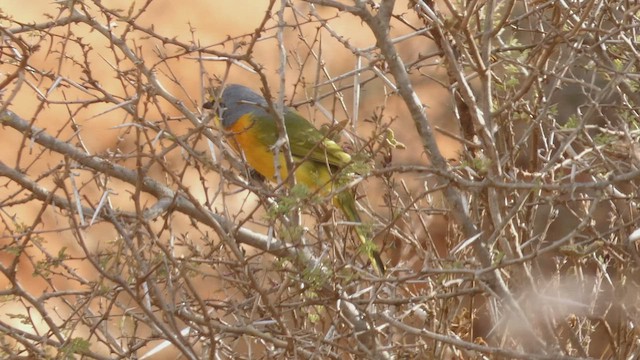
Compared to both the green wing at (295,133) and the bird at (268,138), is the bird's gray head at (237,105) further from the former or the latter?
the green wing at (295,133)

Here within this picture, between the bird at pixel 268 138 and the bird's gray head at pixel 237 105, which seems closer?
the bird at pixel 268 138

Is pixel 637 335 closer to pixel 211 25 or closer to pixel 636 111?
pixel 636 111

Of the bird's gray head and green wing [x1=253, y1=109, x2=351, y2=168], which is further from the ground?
the bird's gray head

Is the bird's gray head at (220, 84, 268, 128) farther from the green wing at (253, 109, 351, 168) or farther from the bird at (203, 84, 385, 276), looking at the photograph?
the green wing at (253, 109, 351, 168)

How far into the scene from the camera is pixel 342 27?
23.7 feet

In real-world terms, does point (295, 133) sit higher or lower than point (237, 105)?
lower

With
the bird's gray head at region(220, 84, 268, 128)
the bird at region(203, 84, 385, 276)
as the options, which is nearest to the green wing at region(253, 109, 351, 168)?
the bird at region(203, 84, 385, 276)

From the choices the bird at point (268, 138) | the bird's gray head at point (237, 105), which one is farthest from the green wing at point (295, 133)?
the bird's gray head at point (237, 105)

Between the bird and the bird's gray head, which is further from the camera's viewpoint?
the bird's gray head

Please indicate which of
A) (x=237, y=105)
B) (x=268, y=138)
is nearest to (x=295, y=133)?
(x=268, y=138)

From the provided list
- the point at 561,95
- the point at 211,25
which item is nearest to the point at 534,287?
the point at 561,95

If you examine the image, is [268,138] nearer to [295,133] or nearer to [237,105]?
[295,133]

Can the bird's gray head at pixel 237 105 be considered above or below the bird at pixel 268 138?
above

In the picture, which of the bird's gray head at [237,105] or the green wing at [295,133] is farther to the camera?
the bird's gray head at [237,105]
